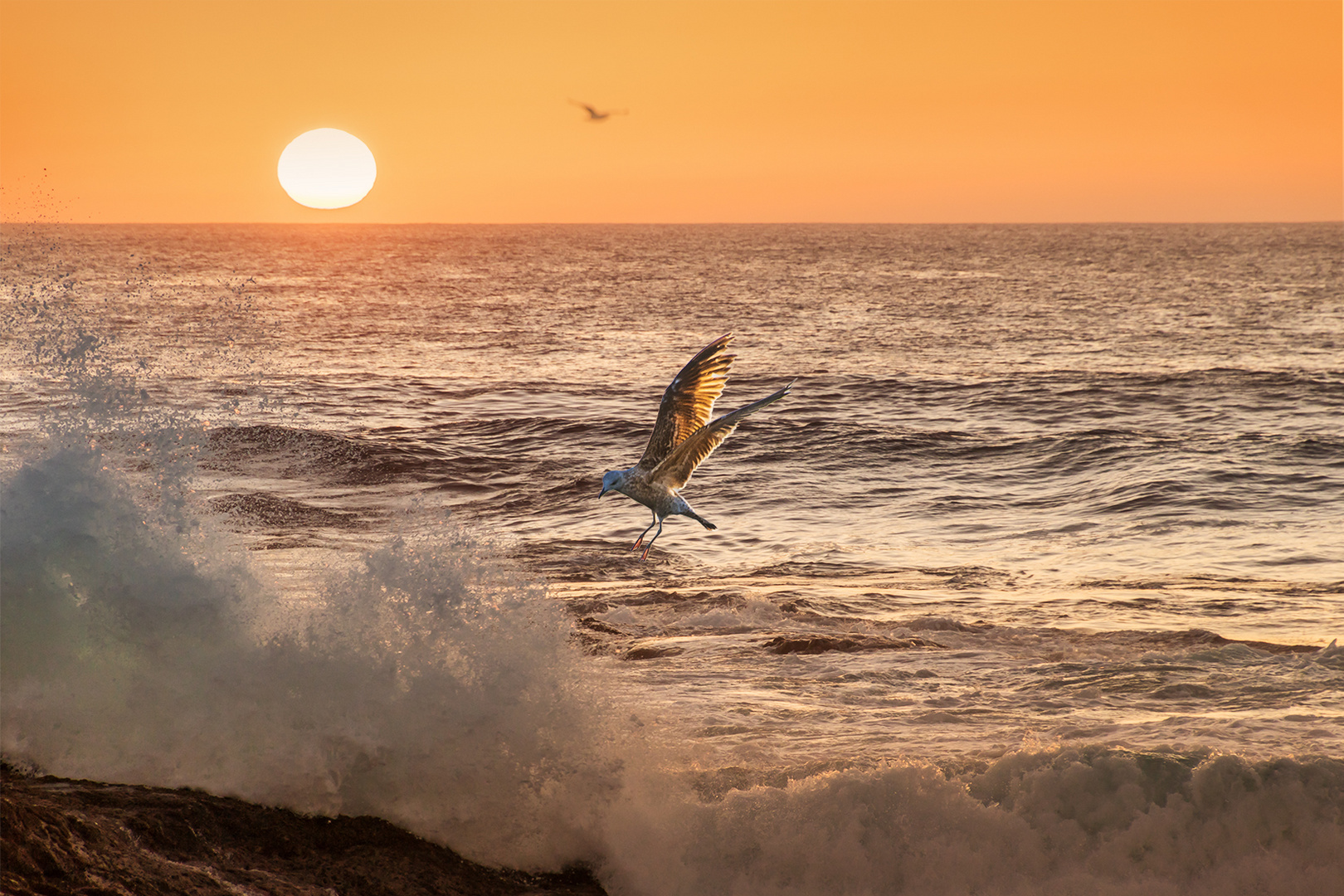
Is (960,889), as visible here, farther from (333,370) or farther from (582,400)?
(333,370)

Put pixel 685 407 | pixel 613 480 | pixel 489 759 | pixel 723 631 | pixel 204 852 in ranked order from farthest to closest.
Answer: pixel 723 631, pixel 685 407, pixel 613 480, pixel 489 759, pixel 204 852

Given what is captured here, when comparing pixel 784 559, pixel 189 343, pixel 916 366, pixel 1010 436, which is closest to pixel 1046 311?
pixel 916 366

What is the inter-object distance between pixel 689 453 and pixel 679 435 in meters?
0.13

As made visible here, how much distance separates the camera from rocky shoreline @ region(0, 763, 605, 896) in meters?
3.98

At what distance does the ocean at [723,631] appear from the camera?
204 inches

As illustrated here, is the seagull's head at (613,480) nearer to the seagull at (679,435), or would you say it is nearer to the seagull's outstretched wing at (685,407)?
the seagull at (679,435)

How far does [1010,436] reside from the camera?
58.6 ft

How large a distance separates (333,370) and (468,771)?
72.3 feet

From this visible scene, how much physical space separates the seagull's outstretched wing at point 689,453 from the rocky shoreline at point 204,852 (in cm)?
225

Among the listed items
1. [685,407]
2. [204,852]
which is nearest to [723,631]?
[685,407]

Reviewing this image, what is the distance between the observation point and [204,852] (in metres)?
4.58

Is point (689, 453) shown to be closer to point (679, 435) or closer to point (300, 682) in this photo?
point (679, 435)

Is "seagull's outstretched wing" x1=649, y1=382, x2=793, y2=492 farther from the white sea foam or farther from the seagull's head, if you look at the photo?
the white sea foam

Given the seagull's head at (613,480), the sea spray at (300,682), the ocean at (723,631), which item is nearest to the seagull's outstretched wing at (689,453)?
the seagull's head at (613,480)
